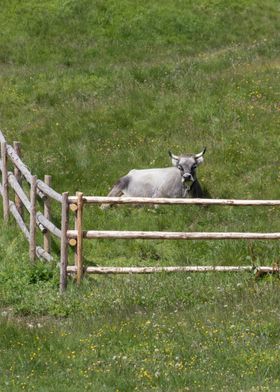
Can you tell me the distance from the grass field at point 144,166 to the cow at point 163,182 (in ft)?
1.60

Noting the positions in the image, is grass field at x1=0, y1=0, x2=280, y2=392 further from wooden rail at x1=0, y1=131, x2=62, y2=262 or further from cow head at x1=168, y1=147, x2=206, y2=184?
cow head at x1=168, y1=147, x2=206, y2=184

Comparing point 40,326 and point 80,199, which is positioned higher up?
point 80,199

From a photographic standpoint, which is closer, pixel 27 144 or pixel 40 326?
pixel 40 326

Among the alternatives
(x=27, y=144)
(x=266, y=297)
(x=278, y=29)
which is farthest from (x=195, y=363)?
(x=278, y=29)

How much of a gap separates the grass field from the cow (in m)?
0.49

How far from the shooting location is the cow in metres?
18.8

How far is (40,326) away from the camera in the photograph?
11.8 meters

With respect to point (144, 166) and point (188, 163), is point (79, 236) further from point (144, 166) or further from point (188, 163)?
point (144, 166)

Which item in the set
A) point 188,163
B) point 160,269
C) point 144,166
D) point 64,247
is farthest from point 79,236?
point 144,166

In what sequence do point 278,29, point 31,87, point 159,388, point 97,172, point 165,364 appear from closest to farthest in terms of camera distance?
point 159,388
point 165,364
point 97,172
point 31,87
point 278,29

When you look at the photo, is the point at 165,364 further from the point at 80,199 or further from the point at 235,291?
the point at 80,199

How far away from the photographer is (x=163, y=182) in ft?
64.0

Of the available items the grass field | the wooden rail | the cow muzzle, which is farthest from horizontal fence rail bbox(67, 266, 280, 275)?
the cow muzzle

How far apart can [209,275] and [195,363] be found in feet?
12.6
